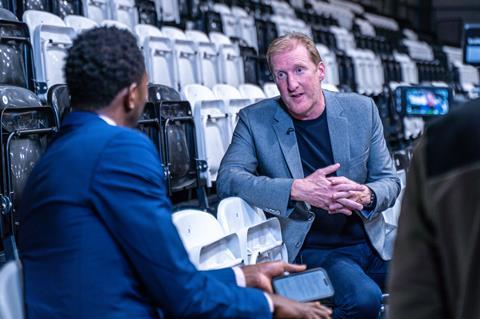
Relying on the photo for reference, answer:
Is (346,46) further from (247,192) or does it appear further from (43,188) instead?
(43,188)

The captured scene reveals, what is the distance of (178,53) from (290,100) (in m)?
2.68

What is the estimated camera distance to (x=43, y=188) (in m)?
1.42

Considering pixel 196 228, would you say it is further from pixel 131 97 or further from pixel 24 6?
pixel 24 6

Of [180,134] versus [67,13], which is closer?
[180,134]

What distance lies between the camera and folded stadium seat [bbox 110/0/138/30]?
5.49 meters

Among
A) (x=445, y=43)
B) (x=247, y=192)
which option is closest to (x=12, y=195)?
(x=247, y=192)

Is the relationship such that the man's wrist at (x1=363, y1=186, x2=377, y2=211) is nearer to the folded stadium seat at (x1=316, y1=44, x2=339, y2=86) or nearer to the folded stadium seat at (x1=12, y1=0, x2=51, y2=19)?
the folded stadium seat at (x1=12, y1=0, x2=51, y2=19)

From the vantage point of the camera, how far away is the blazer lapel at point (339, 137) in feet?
8.57

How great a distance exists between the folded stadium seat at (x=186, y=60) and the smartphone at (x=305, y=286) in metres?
3.66

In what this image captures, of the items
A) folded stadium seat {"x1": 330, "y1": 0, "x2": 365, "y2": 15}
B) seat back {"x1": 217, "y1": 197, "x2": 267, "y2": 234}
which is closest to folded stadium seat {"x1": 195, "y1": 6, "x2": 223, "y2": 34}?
seat back {"x1": 217, "y1": 197, "x2": 267, "y2": 234}

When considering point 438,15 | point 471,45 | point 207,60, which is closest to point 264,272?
point 207,60

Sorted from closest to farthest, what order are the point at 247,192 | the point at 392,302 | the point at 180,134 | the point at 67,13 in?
the point at 392,302
the point at 247,192
the point at 180,134
the point at 67,13

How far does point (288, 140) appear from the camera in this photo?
2633 mm

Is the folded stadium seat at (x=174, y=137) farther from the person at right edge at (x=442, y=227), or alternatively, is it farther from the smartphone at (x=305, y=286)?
the person at right edge at (x=442, y=227)
